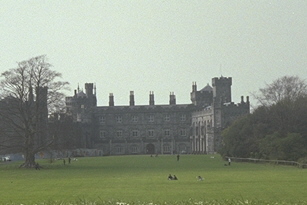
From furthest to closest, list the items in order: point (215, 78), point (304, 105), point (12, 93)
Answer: point (215, 78) < point (304, 105) < point (12, 93)

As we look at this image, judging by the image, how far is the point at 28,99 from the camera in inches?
2301

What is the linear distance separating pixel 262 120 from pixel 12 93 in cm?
2558

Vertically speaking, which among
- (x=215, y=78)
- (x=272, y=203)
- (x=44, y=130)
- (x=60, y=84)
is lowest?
(x=272, y=203)

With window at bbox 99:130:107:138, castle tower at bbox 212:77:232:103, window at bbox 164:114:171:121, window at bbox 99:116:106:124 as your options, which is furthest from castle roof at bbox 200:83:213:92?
window at bbox 99:130:107:138

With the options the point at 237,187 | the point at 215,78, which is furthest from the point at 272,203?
the point at 215,78

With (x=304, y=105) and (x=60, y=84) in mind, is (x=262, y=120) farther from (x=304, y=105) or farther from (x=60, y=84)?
(x=60, y=84)

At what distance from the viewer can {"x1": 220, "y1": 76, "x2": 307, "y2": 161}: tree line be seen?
56.5m

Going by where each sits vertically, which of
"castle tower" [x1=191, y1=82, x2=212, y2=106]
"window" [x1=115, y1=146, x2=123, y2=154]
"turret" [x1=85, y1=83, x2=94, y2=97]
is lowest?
"window" [x1=115, y1=146, x2=123, y2=154]

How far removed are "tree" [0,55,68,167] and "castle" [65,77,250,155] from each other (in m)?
75.4

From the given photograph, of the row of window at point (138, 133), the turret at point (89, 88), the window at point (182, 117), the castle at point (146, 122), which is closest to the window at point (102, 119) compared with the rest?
the castle at point (146, 122)

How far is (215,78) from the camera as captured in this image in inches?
5384

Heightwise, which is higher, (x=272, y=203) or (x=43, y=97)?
(x=43, y=97)

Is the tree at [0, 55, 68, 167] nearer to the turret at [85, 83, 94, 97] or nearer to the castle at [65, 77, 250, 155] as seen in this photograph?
the castle at [65, 77, 250, 155]

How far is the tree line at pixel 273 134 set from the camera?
185 feet
